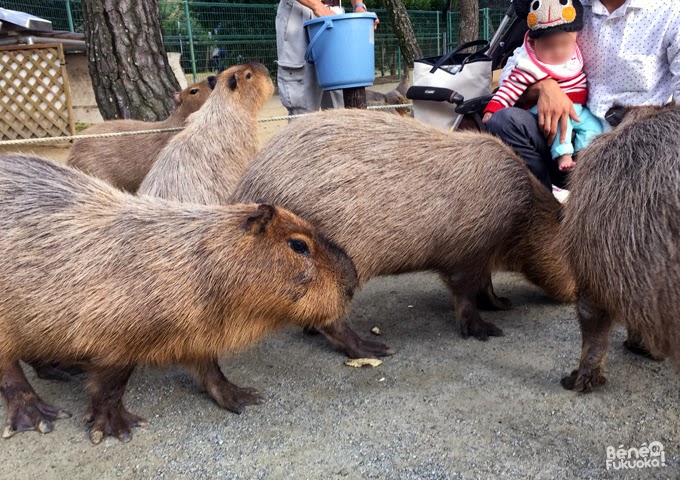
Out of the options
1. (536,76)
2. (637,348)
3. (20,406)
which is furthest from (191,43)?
(637,348)

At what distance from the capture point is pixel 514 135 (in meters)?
3.45

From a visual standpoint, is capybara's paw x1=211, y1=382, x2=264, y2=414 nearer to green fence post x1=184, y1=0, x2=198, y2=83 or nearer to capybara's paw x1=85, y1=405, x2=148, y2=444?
capybara's paw x1=85, y1=405, x2=148, y2=444

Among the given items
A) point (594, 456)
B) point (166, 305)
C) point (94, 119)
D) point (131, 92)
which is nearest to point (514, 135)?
point (594, 456)

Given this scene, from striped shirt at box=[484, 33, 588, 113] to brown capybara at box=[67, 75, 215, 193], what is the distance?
2659 millimetres

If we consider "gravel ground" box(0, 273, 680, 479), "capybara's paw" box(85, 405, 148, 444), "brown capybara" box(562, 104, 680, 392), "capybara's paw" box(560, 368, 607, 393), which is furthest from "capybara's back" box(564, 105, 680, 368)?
"capybara's paw" box(85, 405, 148, 444)

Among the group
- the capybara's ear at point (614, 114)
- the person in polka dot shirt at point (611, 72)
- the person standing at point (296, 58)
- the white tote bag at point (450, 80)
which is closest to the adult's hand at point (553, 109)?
the person in polka dot shirt at point (611, 72)

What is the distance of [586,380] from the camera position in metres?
2.54

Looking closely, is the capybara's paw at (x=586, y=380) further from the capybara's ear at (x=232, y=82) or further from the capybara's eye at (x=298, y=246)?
the capybara's ear at (x=232, y=82)

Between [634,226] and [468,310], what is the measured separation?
1.27 m

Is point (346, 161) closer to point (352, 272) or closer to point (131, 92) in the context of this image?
point (352, 272)

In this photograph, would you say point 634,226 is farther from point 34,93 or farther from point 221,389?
point 34,93

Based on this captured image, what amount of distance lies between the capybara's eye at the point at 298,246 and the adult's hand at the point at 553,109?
1.66 metres

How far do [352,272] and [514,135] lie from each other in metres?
1.43

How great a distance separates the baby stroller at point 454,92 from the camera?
395cm
